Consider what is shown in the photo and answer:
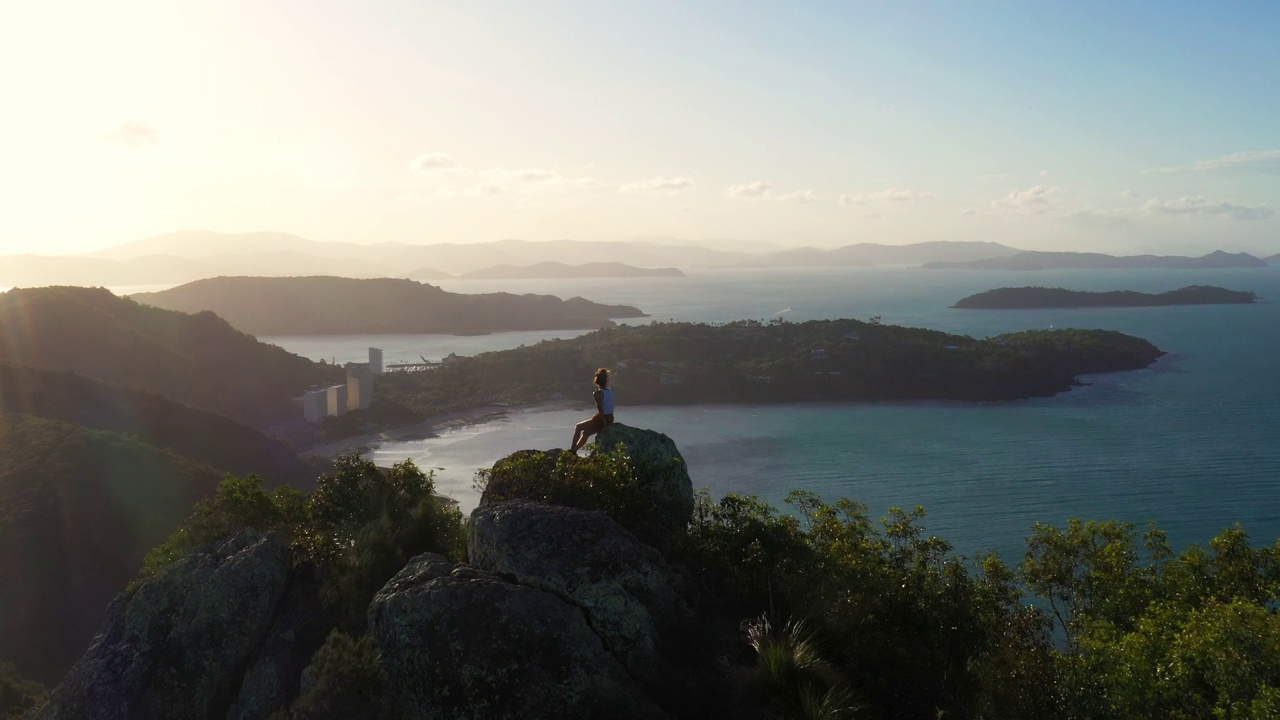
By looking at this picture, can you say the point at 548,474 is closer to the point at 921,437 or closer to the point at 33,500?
the point at 33,500

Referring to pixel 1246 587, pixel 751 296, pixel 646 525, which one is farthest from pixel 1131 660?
pixel 751 296

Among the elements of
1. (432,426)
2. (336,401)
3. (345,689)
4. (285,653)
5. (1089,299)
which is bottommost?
Result: (432,426)

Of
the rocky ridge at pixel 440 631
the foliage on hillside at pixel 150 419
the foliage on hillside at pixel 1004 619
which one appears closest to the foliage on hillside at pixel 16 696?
the rocky ridge at pixel 440 631

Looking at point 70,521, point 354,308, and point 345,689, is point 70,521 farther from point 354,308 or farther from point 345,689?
point 354,308

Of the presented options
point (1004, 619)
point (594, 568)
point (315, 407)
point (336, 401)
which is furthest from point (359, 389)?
point (594, 568)

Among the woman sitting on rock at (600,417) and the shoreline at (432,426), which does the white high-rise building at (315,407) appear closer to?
the shoreline at (432,426)

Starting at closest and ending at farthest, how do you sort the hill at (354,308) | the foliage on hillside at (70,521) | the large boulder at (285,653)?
the large boulder at (285,653), the foliage on hillside at (70,521), the hill at (354,308)
